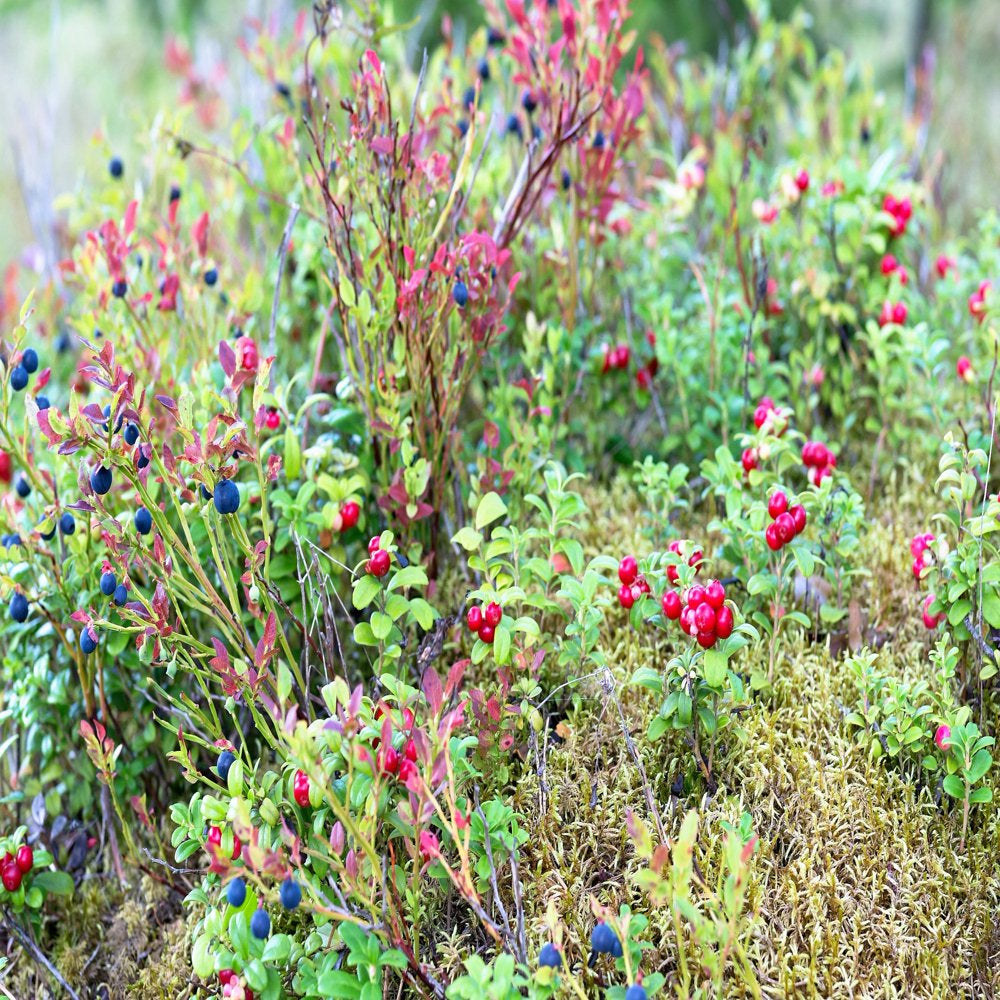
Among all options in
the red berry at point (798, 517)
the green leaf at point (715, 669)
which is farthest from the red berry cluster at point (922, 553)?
the green leaf at point (715, 669)

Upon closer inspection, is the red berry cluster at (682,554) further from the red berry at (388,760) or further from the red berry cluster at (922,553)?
the red berry at (388,760)

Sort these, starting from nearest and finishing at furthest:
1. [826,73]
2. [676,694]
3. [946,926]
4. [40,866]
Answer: [946,926], [676,694], [40,866], [826,73]

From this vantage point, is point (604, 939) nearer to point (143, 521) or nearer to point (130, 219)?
point (143, 521)

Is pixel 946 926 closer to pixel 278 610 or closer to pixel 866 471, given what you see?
pixel 866 471

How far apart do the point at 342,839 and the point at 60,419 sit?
0.74 m

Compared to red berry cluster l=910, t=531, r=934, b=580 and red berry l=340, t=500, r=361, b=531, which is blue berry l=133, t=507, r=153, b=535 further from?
red berry cluster l=910, t=531, r=934, b=580

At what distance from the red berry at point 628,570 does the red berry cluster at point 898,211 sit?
1.29 metres

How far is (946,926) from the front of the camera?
1.46m

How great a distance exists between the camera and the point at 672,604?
160 centimetres

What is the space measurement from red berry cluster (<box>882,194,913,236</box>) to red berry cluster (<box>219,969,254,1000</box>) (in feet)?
7.29

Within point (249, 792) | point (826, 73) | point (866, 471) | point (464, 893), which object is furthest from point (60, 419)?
point (826, 73)

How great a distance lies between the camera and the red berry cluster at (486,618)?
1.60m

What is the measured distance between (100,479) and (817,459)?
1.36 metres

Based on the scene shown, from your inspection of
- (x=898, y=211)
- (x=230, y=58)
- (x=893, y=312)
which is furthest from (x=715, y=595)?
(x=230, y=58)
